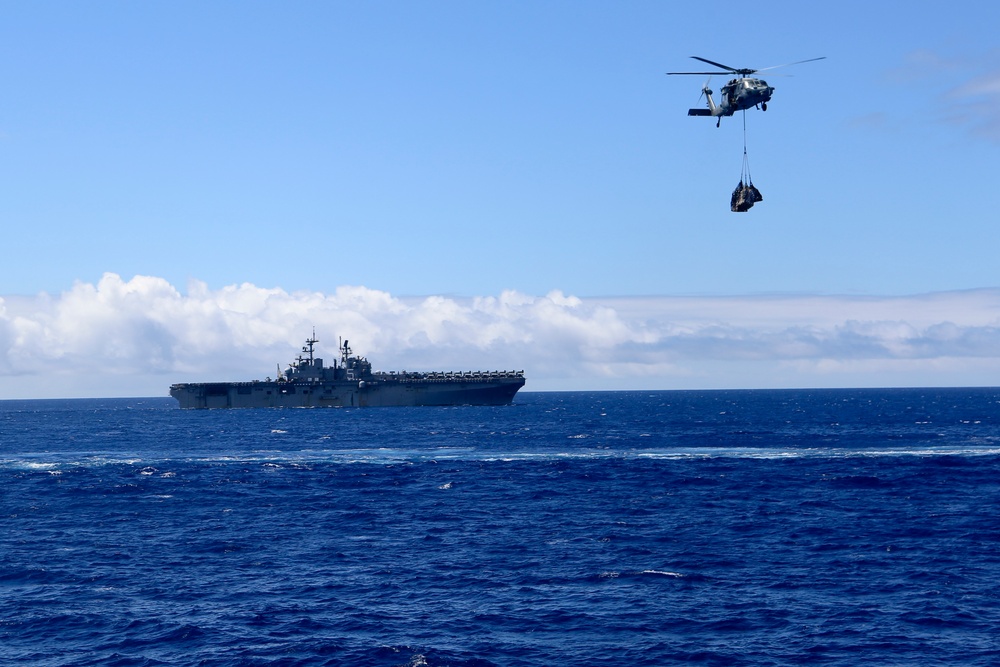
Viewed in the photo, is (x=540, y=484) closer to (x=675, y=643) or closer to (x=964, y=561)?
(x=964, y=561)

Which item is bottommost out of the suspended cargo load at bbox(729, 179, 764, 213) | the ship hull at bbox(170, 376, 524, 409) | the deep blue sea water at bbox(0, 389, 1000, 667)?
the deep blue sea water at bbox(0, 389, 1000, 667)

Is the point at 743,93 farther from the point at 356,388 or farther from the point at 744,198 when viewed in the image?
the point at 356,388

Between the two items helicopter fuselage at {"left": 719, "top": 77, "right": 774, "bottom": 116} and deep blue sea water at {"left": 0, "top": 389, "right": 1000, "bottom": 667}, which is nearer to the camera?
deep blue sea water at {"left": 0, "top": 389, "right": 1000, "bottom": 667}

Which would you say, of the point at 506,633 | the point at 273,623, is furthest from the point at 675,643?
the point at 273,623

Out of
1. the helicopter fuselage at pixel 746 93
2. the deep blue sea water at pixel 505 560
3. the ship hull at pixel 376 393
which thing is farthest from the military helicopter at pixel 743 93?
the ship hull at pixel 376 393

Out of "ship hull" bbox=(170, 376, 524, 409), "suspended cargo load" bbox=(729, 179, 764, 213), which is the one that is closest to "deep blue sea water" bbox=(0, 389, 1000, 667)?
"suspended cargo load" bbox=(729, 179, 764, 213)

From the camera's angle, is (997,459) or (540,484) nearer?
(540,484)

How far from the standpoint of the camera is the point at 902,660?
89.9 ft

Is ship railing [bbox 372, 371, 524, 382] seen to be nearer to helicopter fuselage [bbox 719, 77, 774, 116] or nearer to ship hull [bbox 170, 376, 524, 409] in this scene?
ship hull [bbox 170, 376, 524, 409]

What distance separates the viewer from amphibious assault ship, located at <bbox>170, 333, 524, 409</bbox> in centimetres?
18700

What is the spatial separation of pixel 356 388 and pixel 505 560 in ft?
497

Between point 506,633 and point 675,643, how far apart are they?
5220 mm

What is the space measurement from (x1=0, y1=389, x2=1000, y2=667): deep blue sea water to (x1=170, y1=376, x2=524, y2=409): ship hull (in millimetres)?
100445

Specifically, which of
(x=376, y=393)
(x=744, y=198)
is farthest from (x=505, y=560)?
(x=376, y=393)
